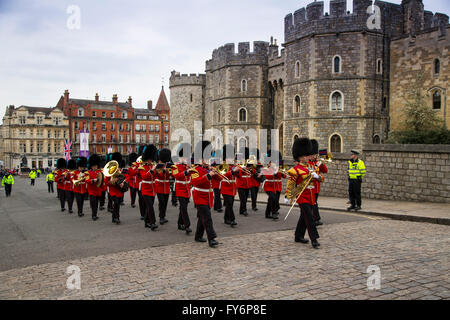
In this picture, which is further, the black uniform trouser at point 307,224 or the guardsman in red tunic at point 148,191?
the guardsman in red tunic at point 148,191

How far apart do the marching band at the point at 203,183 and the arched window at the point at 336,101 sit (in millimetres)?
16557

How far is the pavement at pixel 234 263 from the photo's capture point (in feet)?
18.2

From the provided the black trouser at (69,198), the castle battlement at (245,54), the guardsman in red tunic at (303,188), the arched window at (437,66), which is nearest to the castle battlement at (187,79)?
the castle battlement at (245,54)

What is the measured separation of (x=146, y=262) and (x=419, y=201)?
35.8 ft

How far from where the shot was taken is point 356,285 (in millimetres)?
5676

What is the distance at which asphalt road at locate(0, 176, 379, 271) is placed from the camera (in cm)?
794

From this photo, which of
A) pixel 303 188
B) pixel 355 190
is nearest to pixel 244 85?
pixel 355 190

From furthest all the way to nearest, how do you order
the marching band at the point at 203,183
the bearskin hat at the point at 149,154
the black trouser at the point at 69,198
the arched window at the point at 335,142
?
the arched window at the point at 335,142 < the black trouser at the point at 69,198 < the bearskin hat at the point at 149,154 < the marching band at the point at 203,183

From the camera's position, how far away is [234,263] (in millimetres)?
6953

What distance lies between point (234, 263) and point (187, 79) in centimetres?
4753

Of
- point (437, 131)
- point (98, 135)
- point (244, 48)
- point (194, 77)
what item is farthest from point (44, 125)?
point (437, 131)

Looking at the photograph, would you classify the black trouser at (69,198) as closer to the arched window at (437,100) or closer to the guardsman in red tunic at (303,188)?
the guardsman in red tunic at (303,188)

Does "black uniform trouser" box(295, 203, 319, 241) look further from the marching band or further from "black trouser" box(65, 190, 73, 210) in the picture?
"black trouser" box(65, 190, 73, 210)
